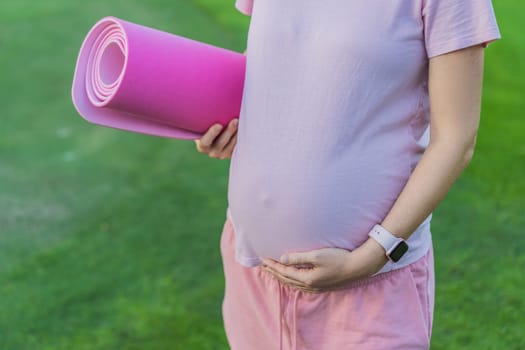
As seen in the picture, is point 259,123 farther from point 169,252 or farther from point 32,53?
point 32,53

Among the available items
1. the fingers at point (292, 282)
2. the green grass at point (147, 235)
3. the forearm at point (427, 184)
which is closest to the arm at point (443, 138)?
the forearm at point (427, 184)

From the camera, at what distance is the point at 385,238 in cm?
117

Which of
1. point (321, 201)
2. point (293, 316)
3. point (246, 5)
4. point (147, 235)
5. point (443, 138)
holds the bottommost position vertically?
point (147, 235)

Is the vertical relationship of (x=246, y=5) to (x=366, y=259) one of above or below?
above

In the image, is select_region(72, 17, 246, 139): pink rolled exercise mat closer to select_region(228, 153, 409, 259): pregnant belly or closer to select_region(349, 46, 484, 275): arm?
select_region(228, 153, 409, 259): pregnant belly

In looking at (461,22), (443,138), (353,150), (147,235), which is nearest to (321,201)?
(353,150)

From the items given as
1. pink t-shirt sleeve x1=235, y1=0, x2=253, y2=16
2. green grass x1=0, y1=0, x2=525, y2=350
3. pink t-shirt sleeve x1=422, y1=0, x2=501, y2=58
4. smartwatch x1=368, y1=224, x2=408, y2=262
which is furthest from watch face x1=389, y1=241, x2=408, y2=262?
green grass x1=0, y1=0, x2=525, y2=350

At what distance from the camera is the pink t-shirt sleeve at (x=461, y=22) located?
102cm

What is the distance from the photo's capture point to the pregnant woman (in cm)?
107

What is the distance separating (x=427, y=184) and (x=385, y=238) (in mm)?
111

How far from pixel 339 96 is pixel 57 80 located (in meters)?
4.20

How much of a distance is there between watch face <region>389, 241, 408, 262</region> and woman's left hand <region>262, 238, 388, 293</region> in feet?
0.04

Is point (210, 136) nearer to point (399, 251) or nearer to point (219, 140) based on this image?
point (219, 140)

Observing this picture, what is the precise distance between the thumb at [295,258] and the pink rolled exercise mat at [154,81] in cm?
30
